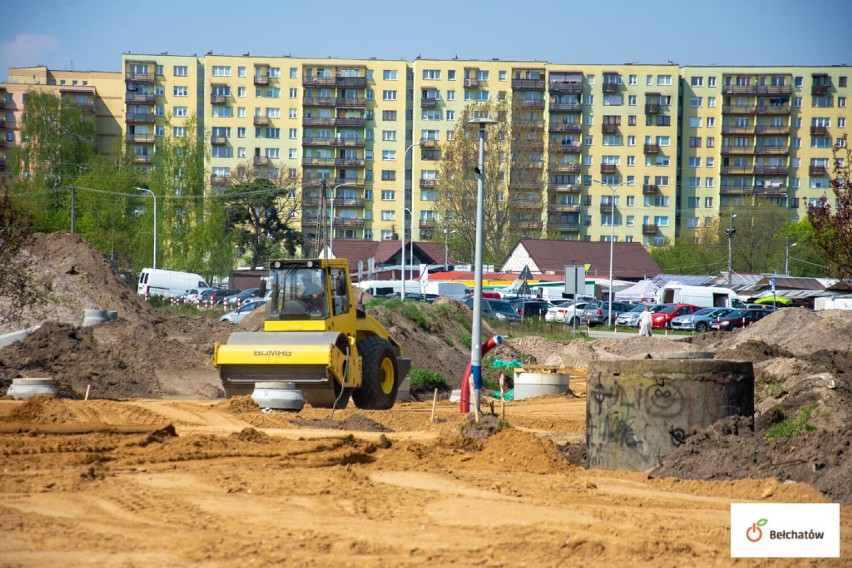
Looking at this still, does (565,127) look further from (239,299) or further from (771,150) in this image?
(239,299)

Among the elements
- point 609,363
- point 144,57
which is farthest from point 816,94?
point 609,363

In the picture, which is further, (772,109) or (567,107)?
(772,109)

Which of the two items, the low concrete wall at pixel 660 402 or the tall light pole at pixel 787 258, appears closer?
the low concrete wall at pixel 660 402

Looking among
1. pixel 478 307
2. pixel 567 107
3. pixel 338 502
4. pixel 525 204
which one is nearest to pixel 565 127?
pixel 567 107

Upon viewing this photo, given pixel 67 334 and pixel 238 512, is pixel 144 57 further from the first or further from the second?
pixel 238 512

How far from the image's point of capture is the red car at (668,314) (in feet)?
189

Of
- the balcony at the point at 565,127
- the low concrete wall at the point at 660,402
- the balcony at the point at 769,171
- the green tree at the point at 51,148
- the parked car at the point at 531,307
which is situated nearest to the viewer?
the low concrete wall at the point at 660,402

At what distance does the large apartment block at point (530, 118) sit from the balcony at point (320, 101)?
12 centimetres

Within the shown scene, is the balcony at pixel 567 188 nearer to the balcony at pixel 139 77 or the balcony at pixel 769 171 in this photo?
the balcony at pixel 769 171

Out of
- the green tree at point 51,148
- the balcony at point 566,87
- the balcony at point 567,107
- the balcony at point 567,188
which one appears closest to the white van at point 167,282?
the green tree at point 51,148

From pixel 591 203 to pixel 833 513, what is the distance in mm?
103159

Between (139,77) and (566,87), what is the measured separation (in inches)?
1670

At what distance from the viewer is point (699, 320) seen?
184ft

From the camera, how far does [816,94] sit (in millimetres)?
111625
